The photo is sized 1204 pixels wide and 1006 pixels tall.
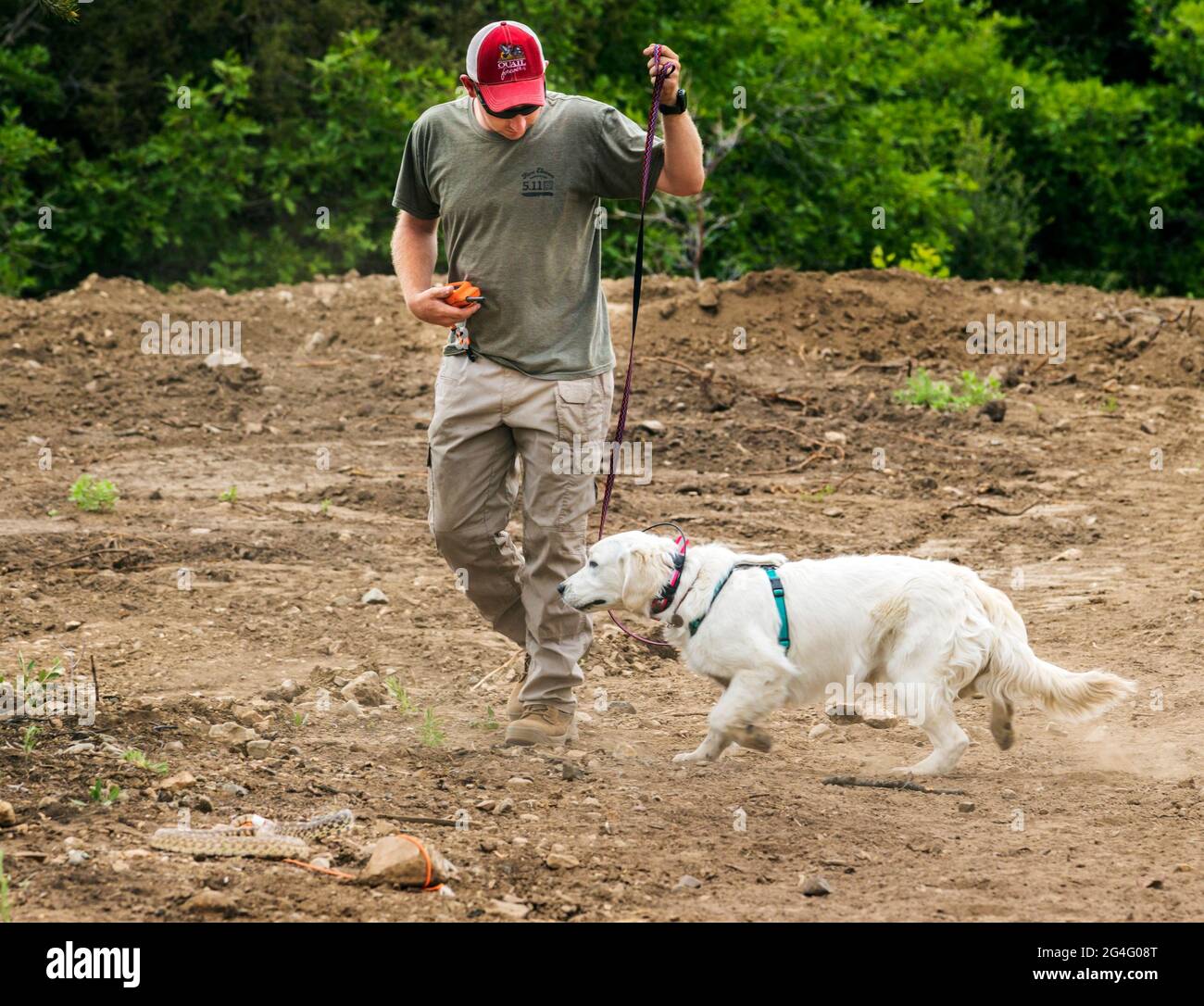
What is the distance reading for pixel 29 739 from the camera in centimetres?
528

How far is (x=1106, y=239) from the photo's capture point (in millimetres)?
23672

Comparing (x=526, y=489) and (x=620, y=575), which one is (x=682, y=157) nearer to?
(x=526, y=489)

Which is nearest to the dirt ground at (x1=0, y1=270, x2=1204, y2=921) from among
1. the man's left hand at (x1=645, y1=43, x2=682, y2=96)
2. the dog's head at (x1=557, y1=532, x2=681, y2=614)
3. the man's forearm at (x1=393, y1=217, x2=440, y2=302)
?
the dog's head at (x1=557, y1=532, x2=681, y2=614)

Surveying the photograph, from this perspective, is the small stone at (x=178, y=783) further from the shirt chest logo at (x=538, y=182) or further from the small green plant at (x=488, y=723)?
the shirt chest logo at (x=538, y=182)

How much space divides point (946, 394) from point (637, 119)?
842 cm

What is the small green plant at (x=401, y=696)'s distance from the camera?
6508 millimetres

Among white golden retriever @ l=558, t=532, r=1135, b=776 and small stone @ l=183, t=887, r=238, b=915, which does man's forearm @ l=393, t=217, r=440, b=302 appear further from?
small stone @ l=183, t=887, r=238, b=915

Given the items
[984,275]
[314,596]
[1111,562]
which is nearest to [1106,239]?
[984,275]

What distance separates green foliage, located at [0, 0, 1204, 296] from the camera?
1839 centimetres

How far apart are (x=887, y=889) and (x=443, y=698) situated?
110 inches

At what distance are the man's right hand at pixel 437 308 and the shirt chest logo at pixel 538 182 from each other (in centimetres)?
49
